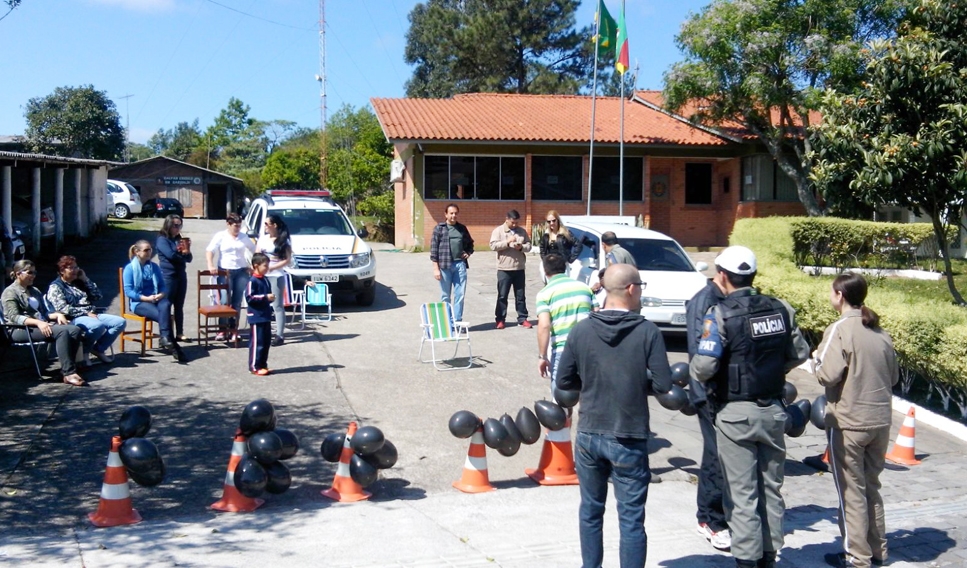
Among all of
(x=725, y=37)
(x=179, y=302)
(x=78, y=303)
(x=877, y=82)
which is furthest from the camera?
(x=725, y=37)

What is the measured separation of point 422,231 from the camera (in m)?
24.9

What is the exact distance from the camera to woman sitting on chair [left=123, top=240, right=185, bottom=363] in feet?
34.2

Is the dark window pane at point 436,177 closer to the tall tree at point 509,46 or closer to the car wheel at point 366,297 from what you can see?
the car wheel at point 366,297

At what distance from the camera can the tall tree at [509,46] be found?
44.3m

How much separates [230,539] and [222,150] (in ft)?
246

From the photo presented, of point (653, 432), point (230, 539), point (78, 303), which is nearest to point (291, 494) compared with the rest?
point (230, 539)

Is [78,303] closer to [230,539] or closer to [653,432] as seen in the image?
[230,539]

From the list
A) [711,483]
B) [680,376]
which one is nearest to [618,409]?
[711,483]

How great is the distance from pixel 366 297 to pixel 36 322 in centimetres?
612

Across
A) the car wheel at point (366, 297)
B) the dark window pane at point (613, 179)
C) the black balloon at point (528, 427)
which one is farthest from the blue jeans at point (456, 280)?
the dark window pane at point (613, 179)

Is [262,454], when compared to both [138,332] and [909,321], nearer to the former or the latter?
[138,332]

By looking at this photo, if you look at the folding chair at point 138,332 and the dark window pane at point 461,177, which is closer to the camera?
the folding chair at point 138,332

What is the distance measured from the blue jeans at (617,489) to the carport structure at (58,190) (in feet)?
48.2

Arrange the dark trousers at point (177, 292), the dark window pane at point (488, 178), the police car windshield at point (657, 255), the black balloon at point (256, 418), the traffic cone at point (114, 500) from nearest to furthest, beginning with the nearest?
the traffic cone at point (114, 500) < the black balloon at point (256, 418) < the dark trousers at point (177, 292) < the police car windshield at point (657, 255) < the dark window pane at point (488, 178)
